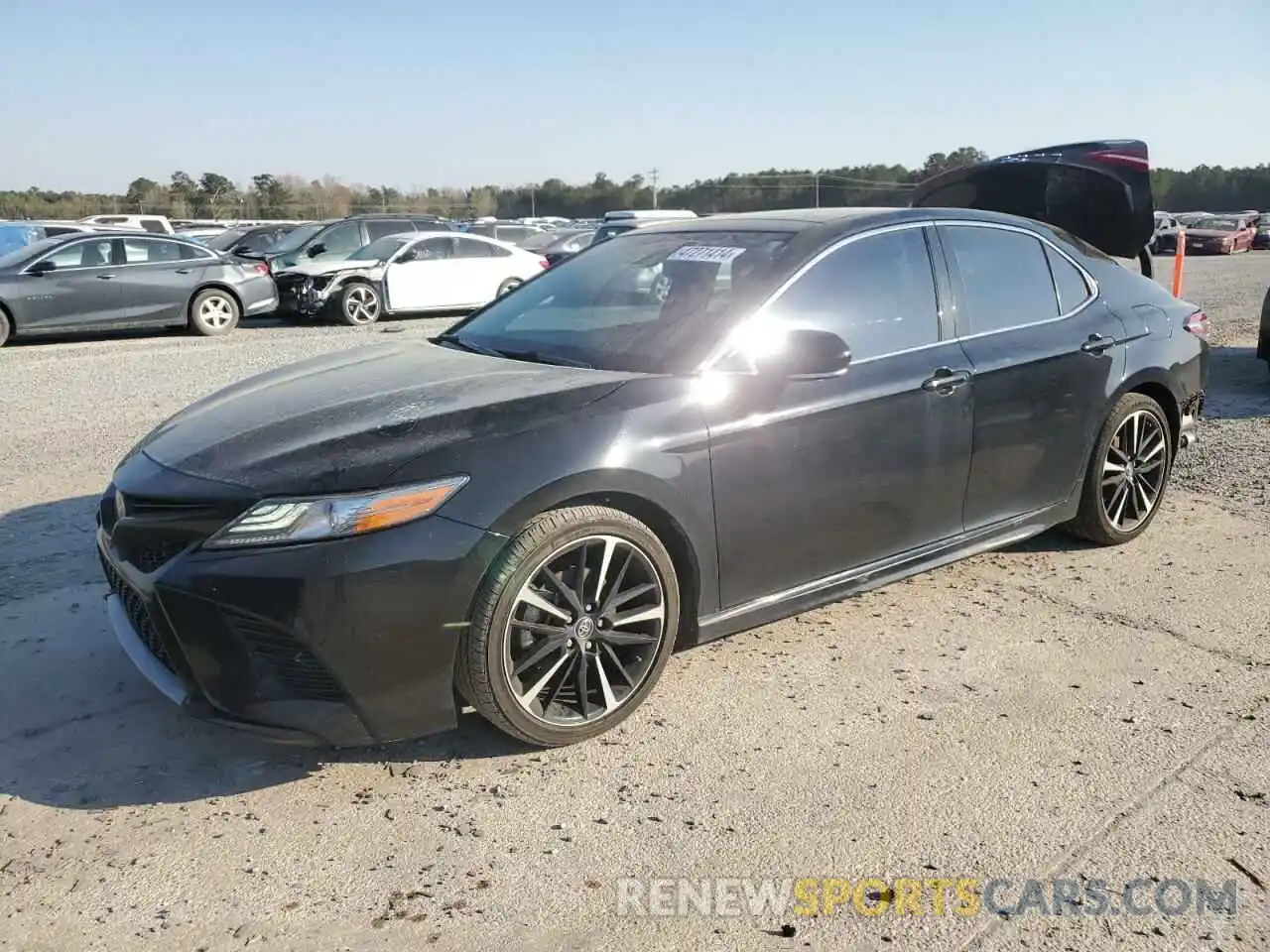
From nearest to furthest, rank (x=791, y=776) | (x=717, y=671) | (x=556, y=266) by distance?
(x=791, y=776) < (x=717, y=671) < (x=556, y=266)

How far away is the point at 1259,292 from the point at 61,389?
19445 millimetres

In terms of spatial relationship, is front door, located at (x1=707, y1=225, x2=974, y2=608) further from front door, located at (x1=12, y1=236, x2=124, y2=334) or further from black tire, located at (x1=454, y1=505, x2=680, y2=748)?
front door, located at (x1=12, y1=236, x2=124, y2=334)

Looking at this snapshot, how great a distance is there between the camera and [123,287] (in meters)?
13.3

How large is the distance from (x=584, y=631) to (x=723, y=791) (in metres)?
0.62

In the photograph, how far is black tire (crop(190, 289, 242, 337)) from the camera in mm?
13727

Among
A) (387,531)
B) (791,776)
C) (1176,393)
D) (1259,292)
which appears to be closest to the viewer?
(387,531)

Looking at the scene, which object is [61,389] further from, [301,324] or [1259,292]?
[1259,292]

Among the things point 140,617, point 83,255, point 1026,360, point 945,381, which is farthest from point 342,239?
point 140,617

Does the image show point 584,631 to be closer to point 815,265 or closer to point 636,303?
point 636,303

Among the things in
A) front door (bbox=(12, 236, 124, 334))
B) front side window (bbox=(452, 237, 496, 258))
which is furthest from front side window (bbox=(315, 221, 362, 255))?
front door (bbox=(12, 236, 124, 334))

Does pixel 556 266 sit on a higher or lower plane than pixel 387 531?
higher

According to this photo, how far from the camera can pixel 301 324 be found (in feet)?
50.4

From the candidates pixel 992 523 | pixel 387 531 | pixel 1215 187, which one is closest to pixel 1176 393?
pixel 992 523

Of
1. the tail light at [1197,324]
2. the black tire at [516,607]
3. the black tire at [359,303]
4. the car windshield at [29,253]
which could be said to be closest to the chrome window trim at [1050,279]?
the tail light at [1197,324]
